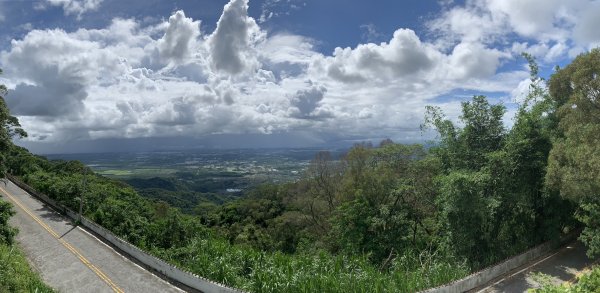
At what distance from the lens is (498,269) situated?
16.0 metres

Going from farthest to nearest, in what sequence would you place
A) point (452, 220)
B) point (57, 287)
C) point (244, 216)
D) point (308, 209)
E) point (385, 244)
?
point (244, 216), point (308, 209), point (385, 244), point (452, 220), point (57, 287)

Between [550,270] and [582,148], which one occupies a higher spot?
[582,148]

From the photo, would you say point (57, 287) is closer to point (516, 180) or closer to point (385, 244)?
point (385, 244)

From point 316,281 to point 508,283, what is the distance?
306 inches

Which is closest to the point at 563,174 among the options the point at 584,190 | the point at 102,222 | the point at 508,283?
the point at 584,190

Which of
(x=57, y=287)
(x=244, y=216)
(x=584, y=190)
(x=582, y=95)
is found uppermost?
(x=582, y=95)

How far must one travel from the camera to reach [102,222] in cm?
2667

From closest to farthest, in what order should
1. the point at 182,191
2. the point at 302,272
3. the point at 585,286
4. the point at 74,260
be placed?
the point at 585,286, the point at 302,272, the point at 74,260, the point at 182,191

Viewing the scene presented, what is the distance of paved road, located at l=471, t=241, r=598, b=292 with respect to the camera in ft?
50.4

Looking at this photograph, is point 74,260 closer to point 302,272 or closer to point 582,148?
point 302,272

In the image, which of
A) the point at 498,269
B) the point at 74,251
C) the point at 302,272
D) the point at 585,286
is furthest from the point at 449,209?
the point at 74,251

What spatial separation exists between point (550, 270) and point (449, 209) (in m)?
4.81

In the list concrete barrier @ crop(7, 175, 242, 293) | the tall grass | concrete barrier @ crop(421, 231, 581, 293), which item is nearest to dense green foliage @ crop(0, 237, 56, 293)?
concrete barrier @ crop(7, 175, 242, 293)

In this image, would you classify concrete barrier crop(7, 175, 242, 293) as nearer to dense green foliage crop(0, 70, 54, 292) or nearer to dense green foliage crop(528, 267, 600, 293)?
dense green foliage crop(0, 70, 54, 292)
